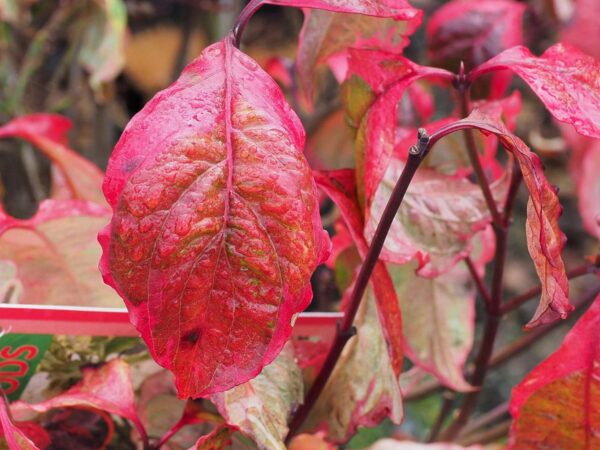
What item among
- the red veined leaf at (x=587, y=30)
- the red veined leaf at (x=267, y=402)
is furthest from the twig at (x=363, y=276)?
the red veined leaf at (x=587, y=30)

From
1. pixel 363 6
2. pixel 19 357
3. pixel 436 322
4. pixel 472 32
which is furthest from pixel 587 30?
pixel 19 357

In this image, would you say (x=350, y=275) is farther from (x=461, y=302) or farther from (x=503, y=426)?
(x=503, y=426)

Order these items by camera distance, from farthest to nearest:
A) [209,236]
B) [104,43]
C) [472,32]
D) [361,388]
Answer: [104,43]
[472,32]
[361,388]
[209,236]

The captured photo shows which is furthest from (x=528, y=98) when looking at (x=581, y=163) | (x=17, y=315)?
(x=17, y=315)

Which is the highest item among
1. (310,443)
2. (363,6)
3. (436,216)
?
(363,6)

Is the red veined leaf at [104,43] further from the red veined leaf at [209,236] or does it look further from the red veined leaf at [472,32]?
the red veined leaf at [209,236]

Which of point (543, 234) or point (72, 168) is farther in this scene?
point (72, 168)

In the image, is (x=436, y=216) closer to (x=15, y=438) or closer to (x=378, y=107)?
(x=378, y=107)
